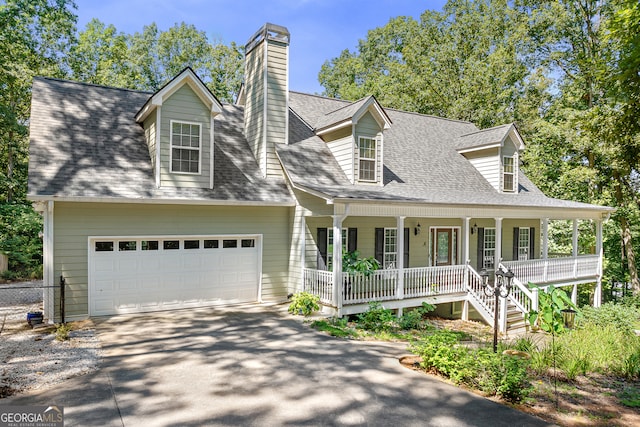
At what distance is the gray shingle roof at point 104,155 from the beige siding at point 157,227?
0.45 m

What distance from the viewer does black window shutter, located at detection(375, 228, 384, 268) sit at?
1445cm

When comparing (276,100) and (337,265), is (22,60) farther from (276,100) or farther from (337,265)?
(337,265)

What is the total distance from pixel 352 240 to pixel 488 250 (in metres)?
6.67

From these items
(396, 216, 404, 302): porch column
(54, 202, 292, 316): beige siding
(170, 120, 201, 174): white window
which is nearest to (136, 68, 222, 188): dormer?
(170, 120, 201, 174): white window

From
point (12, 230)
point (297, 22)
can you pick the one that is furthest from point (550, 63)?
point (12, 230)

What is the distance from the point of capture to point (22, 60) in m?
23.6

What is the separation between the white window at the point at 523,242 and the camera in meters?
18.0

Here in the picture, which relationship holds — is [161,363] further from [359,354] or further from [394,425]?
[394,425]

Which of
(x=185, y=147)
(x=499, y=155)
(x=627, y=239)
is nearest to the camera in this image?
(x=185, y=147)

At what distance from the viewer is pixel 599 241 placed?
1727 centimetres

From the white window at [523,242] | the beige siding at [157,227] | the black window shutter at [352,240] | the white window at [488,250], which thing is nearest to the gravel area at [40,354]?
the beige siding at [157,227]

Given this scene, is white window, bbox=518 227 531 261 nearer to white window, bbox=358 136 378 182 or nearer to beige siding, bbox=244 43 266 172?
white window, bbox=358 136 378 182

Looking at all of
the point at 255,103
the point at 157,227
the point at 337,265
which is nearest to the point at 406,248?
the point at 337,265

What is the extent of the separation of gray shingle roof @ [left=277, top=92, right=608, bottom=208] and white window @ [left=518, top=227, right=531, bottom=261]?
5.14 feet
